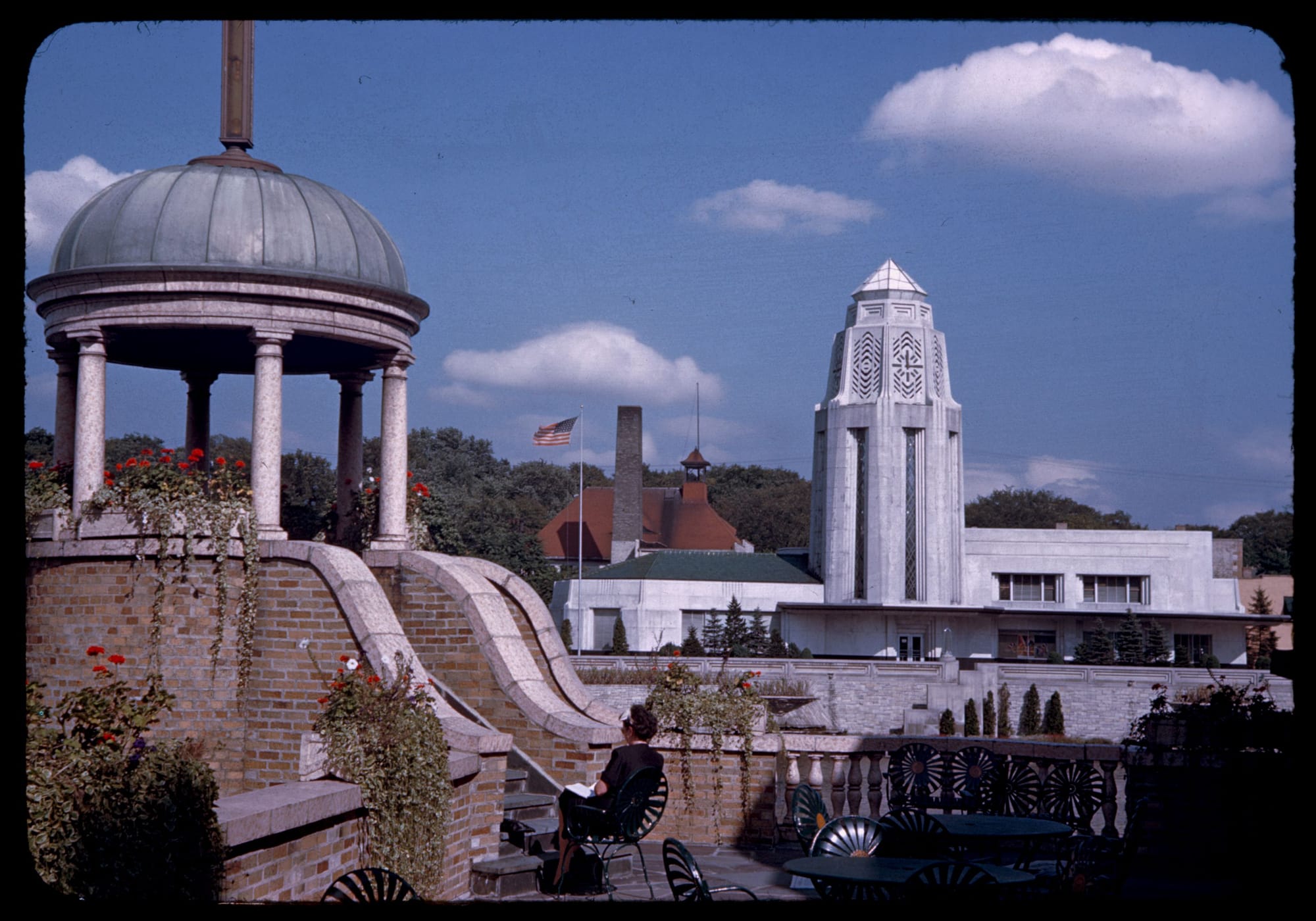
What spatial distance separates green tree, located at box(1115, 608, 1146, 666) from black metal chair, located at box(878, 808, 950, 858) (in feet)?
148

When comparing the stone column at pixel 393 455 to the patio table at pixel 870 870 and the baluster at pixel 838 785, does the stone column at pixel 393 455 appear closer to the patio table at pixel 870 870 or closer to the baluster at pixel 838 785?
the baluster at pixel 838 785

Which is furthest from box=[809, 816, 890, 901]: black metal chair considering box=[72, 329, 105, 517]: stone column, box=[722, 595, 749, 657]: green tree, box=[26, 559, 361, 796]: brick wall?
box=[722, 595, 749, 657]: green tree

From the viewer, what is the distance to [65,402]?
1464 cm

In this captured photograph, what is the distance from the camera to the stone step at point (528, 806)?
36.2 feet

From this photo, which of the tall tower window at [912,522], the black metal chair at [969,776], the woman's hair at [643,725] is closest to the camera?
the woman's hair at [643,725]

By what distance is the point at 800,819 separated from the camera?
861cm

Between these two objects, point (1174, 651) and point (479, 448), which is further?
point (479, 448)

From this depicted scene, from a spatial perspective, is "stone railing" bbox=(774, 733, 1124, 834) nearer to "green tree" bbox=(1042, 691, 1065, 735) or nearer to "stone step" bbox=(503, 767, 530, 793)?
"stone step" bbox=(503, 767, 530, 793)

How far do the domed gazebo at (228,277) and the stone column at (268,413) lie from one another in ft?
0.04

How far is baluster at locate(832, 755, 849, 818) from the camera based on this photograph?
460 inches

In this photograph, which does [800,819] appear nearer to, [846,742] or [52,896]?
[846,742]

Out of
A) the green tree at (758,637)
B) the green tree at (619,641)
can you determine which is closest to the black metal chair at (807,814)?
the green tree at (619,641)

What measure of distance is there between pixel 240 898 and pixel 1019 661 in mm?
47682

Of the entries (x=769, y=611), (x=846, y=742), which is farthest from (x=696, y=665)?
(x=846, y=742)
